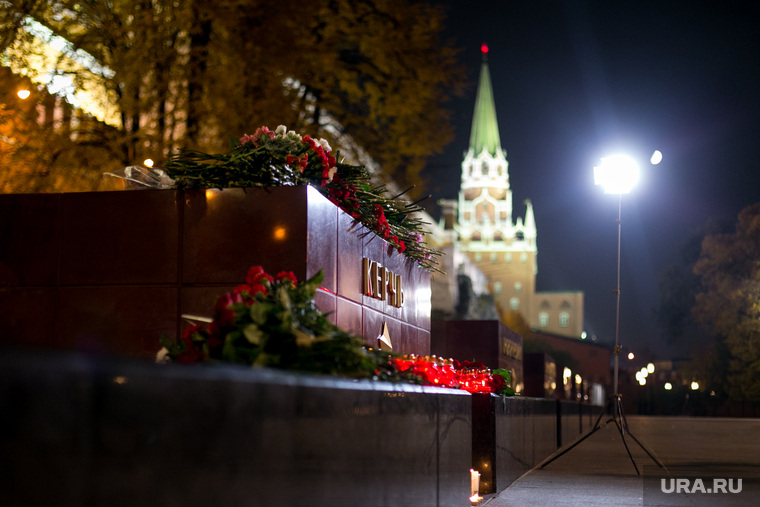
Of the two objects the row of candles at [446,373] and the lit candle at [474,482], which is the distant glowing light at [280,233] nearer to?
the row of candles at [446,373]

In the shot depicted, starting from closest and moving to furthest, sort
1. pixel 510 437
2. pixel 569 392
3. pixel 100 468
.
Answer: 1. pixel 100 468
2. pixel 510 437
3. pixel 569 392

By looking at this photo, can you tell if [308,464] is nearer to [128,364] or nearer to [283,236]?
[128,364]

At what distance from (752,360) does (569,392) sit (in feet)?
58.4

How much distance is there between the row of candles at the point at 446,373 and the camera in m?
6.09

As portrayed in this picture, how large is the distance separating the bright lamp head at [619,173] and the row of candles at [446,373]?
576cm

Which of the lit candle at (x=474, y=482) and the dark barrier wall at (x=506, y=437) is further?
the dark barrier wall at (x=506, y=437)

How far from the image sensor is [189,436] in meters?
2.69

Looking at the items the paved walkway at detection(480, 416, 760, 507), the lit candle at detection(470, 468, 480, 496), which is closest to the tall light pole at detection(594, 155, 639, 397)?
the paved walkway at detection(480, 416, 760, 507)

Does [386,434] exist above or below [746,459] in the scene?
above

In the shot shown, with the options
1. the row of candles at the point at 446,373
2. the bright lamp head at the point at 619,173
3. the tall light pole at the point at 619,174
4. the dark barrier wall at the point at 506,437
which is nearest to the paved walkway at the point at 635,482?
the dark barrier wall at the point at 506,437

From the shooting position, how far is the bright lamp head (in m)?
14.8

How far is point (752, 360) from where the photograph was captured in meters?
54.0

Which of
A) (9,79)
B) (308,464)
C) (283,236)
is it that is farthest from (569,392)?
(308,464)

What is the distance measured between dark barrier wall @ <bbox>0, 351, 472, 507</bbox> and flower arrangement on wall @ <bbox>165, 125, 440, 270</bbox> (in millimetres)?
2895
